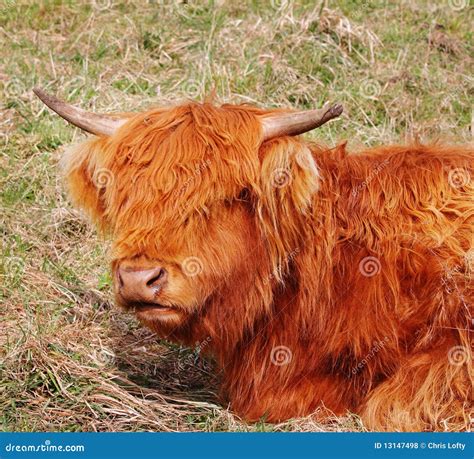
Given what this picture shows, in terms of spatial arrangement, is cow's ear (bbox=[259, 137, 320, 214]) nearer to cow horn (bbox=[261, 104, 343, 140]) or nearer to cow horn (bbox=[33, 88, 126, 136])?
cow horn (bbox=[261, 104, 343, 140])

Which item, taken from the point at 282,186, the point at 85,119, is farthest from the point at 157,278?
the point at 85,119

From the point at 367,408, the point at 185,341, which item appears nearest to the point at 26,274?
the point at 185,341

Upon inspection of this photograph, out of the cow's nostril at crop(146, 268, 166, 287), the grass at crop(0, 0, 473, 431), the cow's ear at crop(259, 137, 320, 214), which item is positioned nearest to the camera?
the cow's nostril at crop(146, 268, 166, 287)

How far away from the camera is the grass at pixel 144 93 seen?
16.3ft

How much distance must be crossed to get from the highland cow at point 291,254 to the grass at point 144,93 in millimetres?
555

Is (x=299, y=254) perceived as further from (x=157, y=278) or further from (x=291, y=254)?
(x=157, y=278)

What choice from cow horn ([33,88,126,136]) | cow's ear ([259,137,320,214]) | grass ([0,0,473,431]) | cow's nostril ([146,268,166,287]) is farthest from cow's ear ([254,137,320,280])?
grass ([0,0,473,431])

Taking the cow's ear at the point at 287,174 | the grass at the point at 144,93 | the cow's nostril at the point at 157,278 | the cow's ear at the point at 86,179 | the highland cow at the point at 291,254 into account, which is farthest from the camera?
the grass at the point at 144,93

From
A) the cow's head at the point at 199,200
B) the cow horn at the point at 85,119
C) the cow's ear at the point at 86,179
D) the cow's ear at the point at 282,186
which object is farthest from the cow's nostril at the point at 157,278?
the cow horn at the point at 85,119

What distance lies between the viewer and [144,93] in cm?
726

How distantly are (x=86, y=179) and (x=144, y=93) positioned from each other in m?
2.84

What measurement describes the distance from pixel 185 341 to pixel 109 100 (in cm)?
330

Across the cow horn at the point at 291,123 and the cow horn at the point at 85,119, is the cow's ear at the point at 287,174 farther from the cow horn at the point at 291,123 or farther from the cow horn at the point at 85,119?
the cow horn at the point at 85,119

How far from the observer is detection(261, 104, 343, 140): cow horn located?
4.06m
